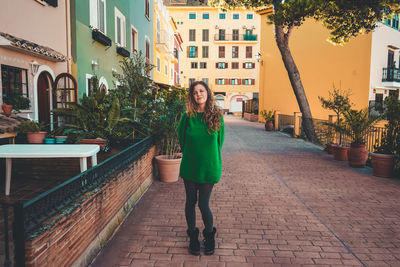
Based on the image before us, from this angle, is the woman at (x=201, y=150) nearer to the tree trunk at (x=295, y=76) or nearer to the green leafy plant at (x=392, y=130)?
the green leafy plant at (x=392, y=130)

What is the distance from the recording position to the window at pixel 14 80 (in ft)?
22.2

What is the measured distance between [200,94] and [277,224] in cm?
231

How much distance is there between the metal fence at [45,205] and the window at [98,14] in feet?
26.7

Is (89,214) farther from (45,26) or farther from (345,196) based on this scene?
(45,26)

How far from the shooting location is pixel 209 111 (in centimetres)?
327

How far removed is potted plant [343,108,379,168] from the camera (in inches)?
328

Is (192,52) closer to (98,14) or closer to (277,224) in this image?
(98,14)

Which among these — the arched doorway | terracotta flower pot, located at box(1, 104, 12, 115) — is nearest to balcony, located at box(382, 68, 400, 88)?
the arched doorway

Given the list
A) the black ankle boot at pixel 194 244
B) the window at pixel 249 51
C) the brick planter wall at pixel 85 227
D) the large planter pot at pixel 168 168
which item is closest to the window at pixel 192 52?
the window at pixel 249 51

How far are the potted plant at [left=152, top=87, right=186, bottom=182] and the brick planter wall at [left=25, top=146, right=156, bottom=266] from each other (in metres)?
1.48

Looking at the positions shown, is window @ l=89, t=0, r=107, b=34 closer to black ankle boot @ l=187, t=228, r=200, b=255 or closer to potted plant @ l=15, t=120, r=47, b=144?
potted plant @ l=15, t=120, r=47, b=144

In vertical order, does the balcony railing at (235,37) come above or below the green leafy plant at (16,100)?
above

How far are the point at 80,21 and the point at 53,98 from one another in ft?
8.90

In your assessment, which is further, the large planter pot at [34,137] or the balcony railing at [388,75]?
the balcony railing at [388,75]
